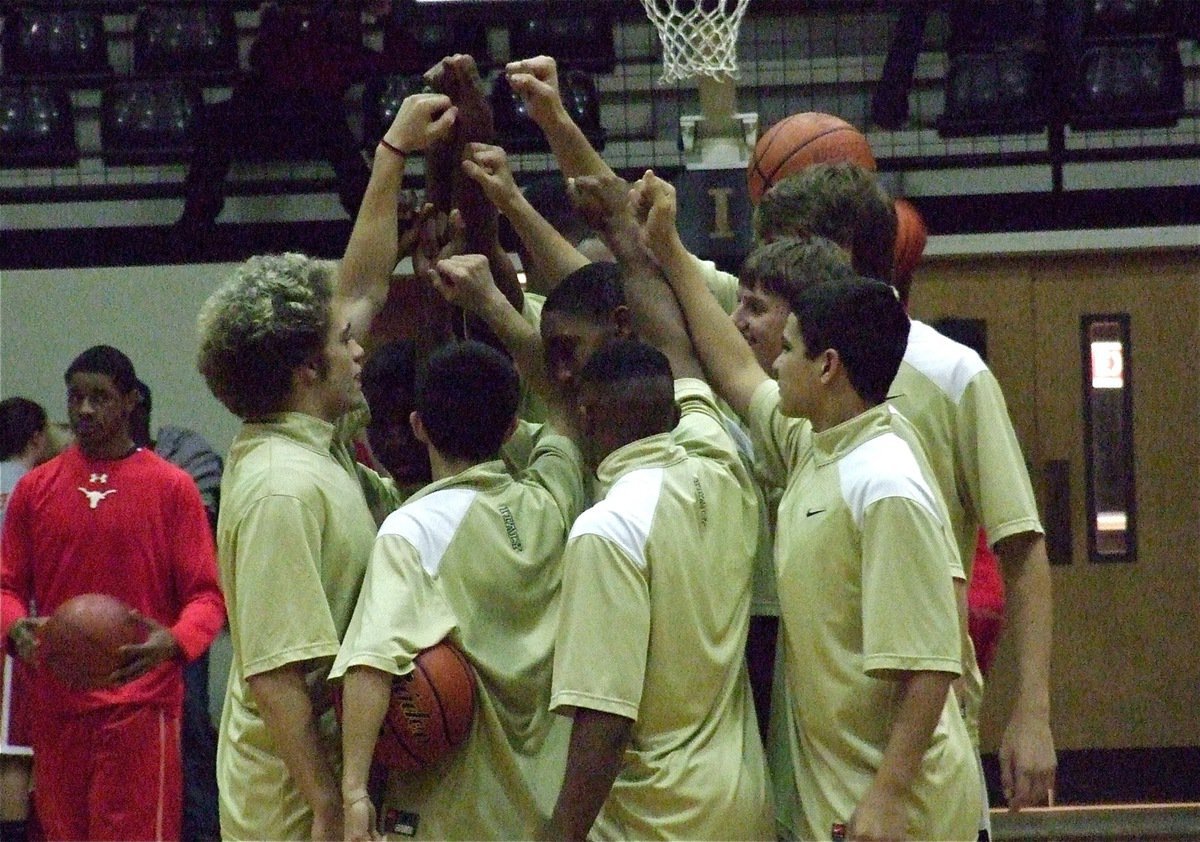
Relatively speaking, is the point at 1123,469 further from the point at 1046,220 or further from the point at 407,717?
the point at 407,717

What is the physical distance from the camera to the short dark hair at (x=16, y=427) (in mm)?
6191

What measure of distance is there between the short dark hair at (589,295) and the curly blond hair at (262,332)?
15.9 inches

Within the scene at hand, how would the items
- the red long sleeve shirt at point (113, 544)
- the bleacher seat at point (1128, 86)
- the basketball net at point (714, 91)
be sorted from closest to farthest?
1. the red long sleeve shirt at point (113, 544)
2. the basketball net at point (714, 91)
3. the bleacher seat at point (1128, 86)

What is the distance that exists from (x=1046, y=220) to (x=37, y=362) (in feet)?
14.7

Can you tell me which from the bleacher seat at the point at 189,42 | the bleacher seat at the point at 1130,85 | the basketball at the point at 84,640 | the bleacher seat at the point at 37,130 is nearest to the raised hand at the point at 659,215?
the basketball at the point at 84,640

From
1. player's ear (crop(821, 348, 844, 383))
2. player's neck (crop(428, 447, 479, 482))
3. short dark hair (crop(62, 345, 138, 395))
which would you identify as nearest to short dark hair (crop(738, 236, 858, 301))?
player's ear (crop(821, 348, 844, 383))

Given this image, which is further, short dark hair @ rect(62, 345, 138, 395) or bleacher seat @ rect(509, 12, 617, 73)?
bleacher seat @ rect(509, 12, 617, 73)

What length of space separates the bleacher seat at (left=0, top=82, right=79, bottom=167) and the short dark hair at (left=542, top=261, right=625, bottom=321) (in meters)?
5.43

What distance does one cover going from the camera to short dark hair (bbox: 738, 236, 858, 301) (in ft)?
9.43

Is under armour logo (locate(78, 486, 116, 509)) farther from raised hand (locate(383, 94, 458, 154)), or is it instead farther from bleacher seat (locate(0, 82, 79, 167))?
bleacher seat (locate(0, 82, 79, 167))

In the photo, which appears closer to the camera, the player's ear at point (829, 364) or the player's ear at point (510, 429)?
the player's ear at point (829, 364)

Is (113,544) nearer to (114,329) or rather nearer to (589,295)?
(589,295)

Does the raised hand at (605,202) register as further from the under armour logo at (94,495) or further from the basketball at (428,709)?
the under armour logo at (94,495)

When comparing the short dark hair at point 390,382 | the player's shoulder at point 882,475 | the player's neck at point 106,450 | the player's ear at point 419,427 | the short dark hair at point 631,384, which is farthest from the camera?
the player's neck at point 106,450
